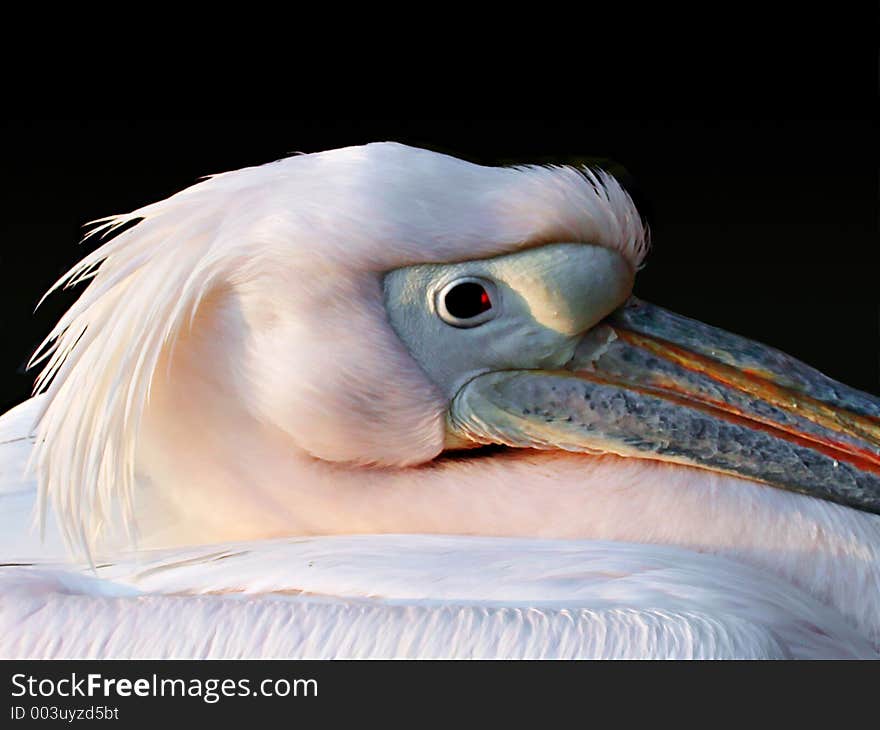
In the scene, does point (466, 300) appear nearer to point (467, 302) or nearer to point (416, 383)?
point (467, 302)

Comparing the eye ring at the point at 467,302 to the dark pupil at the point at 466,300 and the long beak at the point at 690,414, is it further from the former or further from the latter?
the long beak at the point at 690,414

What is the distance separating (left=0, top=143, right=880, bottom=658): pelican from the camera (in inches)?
96.9

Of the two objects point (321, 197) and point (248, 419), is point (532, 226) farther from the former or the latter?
point (248, 419)

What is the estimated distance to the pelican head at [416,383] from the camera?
2.47 m

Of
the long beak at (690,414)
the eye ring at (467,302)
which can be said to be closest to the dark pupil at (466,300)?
the eye ring at (467,302)

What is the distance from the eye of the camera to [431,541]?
2.43 m

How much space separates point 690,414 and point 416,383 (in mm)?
489

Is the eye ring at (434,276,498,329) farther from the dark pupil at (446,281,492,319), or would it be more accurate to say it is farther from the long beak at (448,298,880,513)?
the long beak at (448,298,880,513)

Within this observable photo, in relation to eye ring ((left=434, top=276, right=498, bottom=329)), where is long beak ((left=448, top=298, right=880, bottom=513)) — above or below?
below

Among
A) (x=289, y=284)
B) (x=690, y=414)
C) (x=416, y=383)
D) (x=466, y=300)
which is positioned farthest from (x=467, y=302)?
(x=690, y=414)

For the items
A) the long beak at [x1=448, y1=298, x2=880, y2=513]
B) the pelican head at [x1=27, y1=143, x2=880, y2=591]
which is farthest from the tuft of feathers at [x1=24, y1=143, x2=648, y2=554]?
the long beak at [x1=448, y1=298, x2=880, y2=513]

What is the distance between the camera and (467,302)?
8.29 feet

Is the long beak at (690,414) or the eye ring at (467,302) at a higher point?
the eye ring at (467,302)
